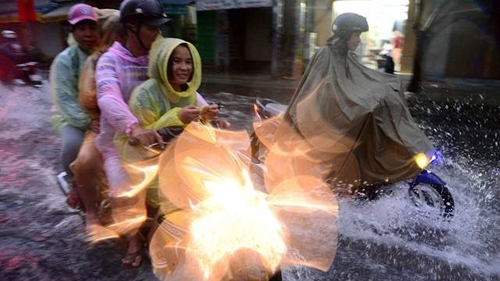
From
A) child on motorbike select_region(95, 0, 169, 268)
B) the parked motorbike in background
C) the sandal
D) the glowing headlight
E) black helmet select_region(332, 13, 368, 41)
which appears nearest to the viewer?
child on motorbike select_region(95, 0, 169, 268)

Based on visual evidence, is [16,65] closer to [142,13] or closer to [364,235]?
[142,13]

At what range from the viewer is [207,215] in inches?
90.7

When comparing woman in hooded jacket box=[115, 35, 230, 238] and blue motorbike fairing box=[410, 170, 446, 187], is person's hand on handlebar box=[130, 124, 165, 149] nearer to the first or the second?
woman in hooded jacket box=[115, 35, 230, 238]

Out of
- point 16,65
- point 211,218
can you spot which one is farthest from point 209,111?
point 16,65

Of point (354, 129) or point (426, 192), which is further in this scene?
point (426, 192)

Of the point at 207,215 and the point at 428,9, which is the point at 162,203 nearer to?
the point at 207,215

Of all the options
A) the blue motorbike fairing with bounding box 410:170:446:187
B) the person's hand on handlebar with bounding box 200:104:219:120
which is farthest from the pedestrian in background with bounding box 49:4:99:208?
the blue motorbike fairing with bounding box 410:170:446:187

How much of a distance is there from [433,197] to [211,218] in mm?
2507

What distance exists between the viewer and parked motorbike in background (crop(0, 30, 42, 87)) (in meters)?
10.2

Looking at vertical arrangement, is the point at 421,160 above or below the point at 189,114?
below

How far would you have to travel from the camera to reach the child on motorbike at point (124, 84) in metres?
2.71

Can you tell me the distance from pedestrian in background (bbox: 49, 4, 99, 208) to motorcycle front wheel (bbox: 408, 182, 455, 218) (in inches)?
114

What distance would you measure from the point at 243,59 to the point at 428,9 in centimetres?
874

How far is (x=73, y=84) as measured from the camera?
3.54m
